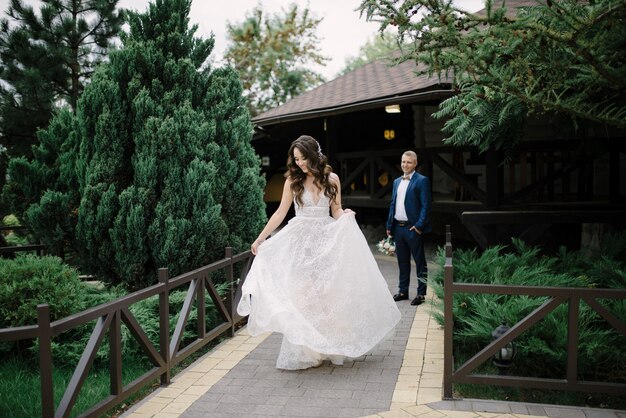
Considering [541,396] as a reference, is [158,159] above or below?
above

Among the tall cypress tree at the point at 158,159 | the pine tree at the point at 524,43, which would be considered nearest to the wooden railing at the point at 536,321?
the pine tree at the point at 524,43

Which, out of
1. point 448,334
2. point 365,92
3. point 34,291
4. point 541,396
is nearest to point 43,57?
point 365,92

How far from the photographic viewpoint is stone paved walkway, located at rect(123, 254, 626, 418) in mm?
4012

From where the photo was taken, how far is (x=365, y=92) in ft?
39.4

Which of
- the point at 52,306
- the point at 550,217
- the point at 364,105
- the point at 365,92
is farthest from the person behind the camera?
the point at 365,92

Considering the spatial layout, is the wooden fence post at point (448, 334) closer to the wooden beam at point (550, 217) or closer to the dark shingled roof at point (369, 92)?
the wooden beam at point (550, 217)

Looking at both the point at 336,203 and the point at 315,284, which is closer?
the point at 315,284

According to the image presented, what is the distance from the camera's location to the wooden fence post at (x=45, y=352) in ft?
10.6

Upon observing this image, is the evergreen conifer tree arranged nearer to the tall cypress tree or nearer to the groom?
the tall cypress tree

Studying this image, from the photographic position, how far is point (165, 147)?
6.66 metres

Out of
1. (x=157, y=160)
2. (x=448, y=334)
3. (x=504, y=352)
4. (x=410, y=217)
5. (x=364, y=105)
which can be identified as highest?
(x=364, y=105)

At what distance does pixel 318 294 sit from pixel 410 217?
275cm

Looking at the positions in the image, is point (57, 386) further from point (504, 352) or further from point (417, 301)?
point (417, 301)

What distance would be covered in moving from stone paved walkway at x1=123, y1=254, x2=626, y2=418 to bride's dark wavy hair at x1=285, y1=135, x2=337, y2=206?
1561mm
